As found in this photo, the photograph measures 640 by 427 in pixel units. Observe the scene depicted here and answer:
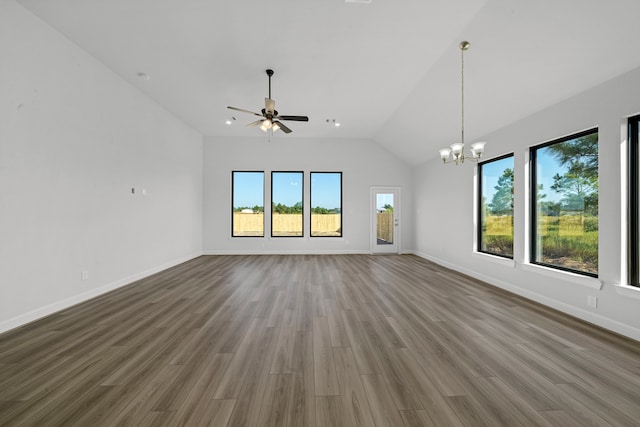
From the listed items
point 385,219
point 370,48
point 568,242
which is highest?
point 370,48

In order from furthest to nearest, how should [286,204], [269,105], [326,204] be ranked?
1. [326,204]
2. [286,204]
3. [269,105]

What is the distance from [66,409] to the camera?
154 cm

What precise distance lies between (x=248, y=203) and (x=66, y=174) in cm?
454

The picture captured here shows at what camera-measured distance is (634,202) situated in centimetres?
258

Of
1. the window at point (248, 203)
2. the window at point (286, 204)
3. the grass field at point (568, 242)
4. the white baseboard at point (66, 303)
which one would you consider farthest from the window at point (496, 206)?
the white baseboard at point (66, 303)

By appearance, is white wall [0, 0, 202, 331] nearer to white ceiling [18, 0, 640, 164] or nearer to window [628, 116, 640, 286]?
white ceiling [18, 0, 640, 164]

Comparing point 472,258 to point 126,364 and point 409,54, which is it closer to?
point 409,54

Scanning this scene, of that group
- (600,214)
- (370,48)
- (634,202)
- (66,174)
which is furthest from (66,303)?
(634,202)

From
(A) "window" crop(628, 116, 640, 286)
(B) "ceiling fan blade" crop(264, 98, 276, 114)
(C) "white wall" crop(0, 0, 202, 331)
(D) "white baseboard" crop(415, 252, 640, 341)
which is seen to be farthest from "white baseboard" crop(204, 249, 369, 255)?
(A) "window" crop(628, 116, 640, 286)

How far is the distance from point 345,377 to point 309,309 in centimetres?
139

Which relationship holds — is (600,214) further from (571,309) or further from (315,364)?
(315,364)

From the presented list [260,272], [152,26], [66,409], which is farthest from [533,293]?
[152,26]

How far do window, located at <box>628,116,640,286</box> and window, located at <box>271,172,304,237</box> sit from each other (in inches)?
250

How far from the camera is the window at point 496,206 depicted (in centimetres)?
429
